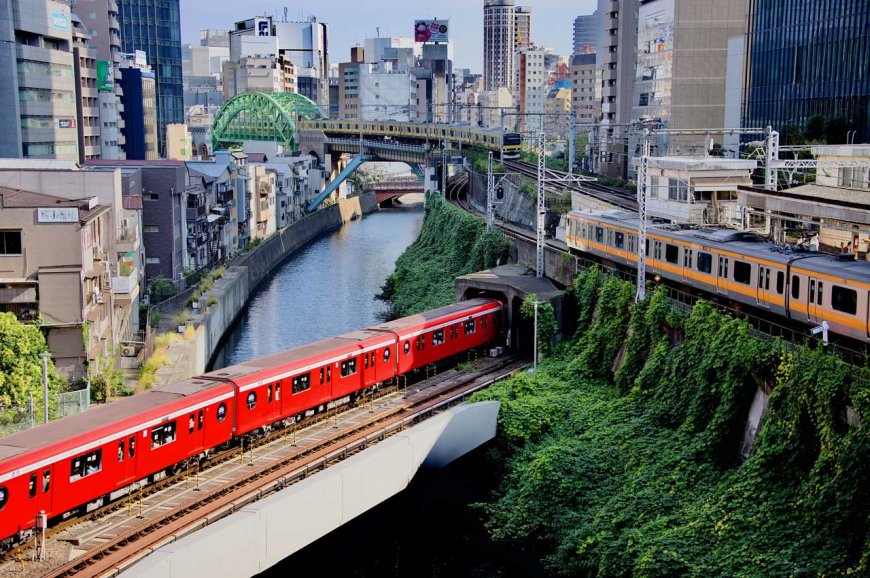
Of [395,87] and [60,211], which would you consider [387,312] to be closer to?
[60,211]

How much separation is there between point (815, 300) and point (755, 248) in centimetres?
318

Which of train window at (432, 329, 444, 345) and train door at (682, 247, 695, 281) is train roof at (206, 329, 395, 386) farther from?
train door at (682, 247, 695, 281)

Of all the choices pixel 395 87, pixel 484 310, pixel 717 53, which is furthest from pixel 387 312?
pixel 395 87

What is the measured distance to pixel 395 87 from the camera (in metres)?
152

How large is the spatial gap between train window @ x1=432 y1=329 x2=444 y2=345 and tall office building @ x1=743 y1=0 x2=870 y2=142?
18738mm

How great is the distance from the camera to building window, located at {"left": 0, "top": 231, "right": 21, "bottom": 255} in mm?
27672

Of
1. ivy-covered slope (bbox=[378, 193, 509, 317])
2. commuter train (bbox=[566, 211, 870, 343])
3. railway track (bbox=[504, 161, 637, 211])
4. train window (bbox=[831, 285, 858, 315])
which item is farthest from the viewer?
railway track (bbox=[504, 161, 637, 211])

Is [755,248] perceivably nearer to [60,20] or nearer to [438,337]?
[438,337]

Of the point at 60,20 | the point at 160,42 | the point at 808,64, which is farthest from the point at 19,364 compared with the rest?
the point at 160,42

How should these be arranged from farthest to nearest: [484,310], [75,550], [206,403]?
[484,310] → [206,403] → [75,550]

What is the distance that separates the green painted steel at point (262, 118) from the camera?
104 metres

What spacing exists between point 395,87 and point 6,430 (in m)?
133

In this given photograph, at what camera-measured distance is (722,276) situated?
25.0 meters

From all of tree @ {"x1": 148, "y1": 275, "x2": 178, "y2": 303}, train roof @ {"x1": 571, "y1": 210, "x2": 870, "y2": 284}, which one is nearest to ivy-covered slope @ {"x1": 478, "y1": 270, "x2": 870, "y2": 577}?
train roof @ {"x1": 571, "y1": 210, "x2": 870, "y2": 284}
